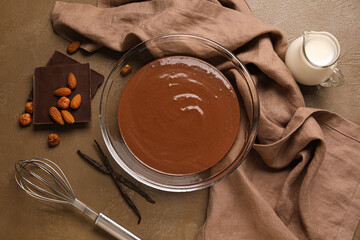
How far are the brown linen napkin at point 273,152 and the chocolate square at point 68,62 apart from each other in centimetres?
12

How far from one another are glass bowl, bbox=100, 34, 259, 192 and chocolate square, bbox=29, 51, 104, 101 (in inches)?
2.9

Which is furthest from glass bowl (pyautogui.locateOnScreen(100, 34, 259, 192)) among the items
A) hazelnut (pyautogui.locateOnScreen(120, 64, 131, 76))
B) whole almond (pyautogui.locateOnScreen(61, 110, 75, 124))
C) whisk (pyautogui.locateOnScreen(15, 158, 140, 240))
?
whisk (pyautogui.locateOnScreen(15, 158, 140, 240))

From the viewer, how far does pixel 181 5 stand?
1.26 meters

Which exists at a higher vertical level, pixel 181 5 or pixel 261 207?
pixel 181 5

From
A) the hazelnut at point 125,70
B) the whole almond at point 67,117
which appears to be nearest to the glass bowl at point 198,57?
the hazelnut at point 125,70

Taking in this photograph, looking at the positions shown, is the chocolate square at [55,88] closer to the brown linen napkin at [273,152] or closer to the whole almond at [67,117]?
the whole almond at [67,117]

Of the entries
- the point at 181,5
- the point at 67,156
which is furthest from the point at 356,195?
the point at 67,156

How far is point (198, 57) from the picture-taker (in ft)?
4.06

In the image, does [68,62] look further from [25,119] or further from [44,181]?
[44,181]

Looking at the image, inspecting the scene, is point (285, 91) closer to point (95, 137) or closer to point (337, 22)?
point (337, 22)

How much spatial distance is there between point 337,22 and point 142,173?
89 centimetres

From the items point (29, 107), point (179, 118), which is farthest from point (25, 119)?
point (179, 118)

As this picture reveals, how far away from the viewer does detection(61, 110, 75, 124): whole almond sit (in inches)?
→ 49.2

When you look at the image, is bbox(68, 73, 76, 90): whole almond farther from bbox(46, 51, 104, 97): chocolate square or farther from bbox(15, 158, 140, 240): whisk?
bbox(15, 158, 140, 240): whisk
